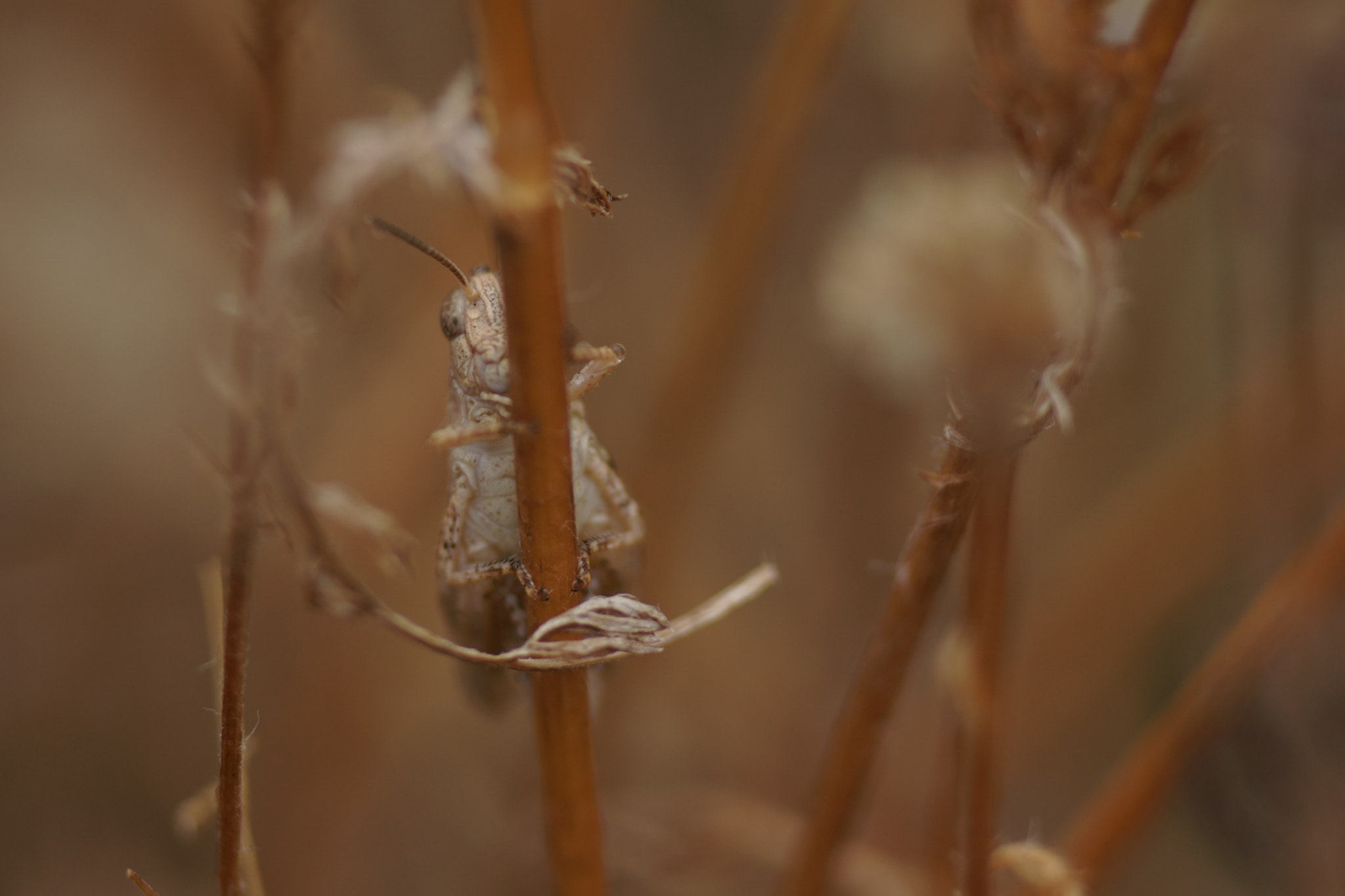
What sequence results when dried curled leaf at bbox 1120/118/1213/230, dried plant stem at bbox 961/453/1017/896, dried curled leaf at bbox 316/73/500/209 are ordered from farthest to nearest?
dried plant stem at bbox 961/453/1017/896 → dried curled leaf at bbox 1120/118/1213/230 → dried curled leaf at bbox 316/73/500/209

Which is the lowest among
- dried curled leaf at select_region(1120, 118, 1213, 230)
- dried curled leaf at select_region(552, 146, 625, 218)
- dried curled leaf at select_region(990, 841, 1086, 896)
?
dried curled leaf at select_region(990, 841, 1086, 896)

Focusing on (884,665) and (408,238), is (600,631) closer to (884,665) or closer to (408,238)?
(884,665)

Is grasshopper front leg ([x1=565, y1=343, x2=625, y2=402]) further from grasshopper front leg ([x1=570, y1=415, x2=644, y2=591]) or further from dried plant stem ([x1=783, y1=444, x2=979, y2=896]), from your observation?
dried plant stem ([x1=783, y1=444, x2=979, y2=896])

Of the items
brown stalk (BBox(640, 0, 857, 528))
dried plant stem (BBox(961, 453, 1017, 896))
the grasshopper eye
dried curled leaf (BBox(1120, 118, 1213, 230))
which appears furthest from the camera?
brown stalk (BBox(640, 0, 857, 528))

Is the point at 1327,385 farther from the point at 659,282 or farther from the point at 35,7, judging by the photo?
the point at 35,7

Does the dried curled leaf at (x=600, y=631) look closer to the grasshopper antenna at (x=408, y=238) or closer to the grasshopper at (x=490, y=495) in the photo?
the grasshopper at (x=490, y=495)

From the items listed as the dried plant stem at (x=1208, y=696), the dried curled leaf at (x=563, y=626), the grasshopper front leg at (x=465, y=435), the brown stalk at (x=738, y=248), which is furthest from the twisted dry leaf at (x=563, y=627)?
the brown stalk at (x=738, y=248)

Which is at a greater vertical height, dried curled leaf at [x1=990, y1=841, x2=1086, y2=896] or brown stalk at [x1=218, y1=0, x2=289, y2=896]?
brown stalk at [x1=218, y1=0, x2=289, y2=896]

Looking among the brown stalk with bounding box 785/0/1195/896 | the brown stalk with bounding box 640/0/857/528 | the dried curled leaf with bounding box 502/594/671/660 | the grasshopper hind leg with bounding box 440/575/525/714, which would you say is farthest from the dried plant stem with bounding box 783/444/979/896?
the brown stalk with bounding box 640/0/857/528

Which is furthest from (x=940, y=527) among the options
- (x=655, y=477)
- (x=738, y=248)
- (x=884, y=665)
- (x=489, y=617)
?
(x=655, y=477)
